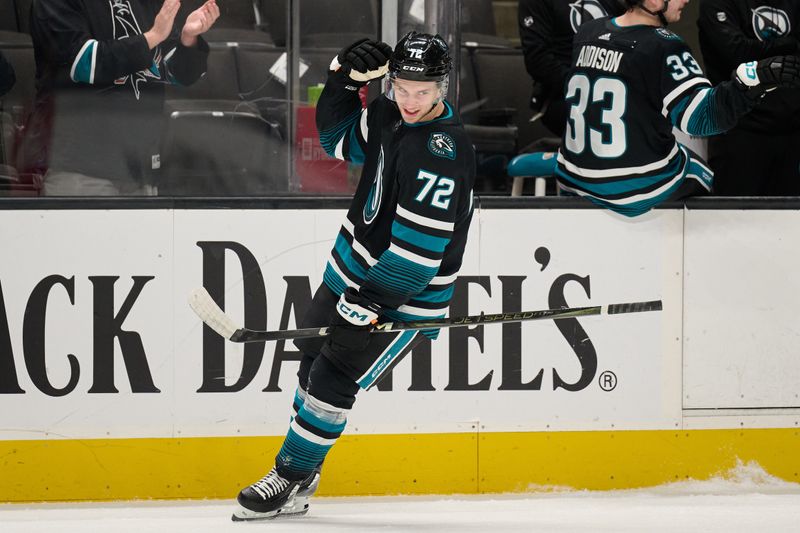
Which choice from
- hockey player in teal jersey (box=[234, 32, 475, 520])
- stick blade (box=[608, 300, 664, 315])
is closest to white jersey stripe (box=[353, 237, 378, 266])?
hockey player in teal jersey (box=[234, 32, 475, 520])

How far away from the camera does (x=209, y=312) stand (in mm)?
2941

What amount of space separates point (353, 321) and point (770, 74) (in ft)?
4.04

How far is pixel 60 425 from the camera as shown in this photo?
10.9 ft

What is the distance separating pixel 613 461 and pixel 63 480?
4.92 feet

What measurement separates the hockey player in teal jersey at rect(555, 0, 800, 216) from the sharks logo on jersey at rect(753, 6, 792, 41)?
1.73ft

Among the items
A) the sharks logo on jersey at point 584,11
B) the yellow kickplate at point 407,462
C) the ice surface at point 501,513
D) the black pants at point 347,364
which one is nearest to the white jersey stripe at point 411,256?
the black pants at point 347,364

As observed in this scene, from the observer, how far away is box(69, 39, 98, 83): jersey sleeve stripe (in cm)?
339

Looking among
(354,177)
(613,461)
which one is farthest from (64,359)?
(613,461)

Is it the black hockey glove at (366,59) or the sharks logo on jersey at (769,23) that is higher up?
the black hockey glove at (366,59)

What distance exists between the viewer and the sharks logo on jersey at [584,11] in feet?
13.0

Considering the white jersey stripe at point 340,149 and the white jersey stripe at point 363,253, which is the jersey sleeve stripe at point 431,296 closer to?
the white jersey stripe at point 363,253

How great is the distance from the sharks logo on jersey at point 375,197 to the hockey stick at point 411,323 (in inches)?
9.9

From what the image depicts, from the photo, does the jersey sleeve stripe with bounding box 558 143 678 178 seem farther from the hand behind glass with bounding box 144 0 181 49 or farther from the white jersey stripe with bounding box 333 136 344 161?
the hand behind glass with bounding box 144 0 181 49

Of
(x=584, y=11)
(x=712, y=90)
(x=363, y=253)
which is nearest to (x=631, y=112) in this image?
(x=712, y=90)
